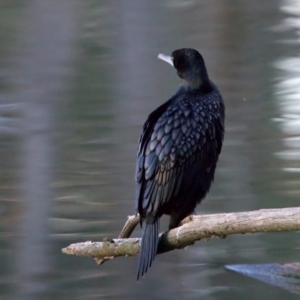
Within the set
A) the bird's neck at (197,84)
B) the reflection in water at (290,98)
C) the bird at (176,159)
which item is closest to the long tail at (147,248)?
the bird at (176,159)

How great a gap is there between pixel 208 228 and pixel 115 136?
209cm

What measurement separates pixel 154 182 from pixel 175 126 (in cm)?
22

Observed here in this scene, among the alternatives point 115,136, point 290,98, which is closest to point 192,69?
point 115,136

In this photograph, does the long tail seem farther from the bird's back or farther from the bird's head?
the bird's head

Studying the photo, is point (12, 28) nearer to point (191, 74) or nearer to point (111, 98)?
point (111, 98)

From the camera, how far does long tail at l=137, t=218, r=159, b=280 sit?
2318 mm

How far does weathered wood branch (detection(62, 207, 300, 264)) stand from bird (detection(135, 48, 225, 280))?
68 millimetres

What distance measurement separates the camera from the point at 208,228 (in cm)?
216

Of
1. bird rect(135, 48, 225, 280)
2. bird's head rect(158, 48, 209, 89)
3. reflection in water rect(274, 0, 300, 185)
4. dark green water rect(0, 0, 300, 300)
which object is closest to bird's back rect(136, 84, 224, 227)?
bird rect(135, 48, 225, 280)

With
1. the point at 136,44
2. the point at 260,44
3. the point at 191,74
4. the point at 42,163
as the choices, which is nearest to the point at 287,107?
the point at 260,44

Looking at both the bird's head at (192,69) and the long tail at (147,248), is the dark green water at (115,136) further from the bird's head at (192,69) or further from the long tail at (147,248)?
the long tail at (147,248)

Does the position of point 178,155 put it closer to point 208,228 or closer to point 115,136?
point 208,228

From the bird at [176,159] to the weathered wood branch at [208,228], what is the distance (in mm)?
68

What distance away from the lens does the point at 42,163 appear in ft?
13.7
